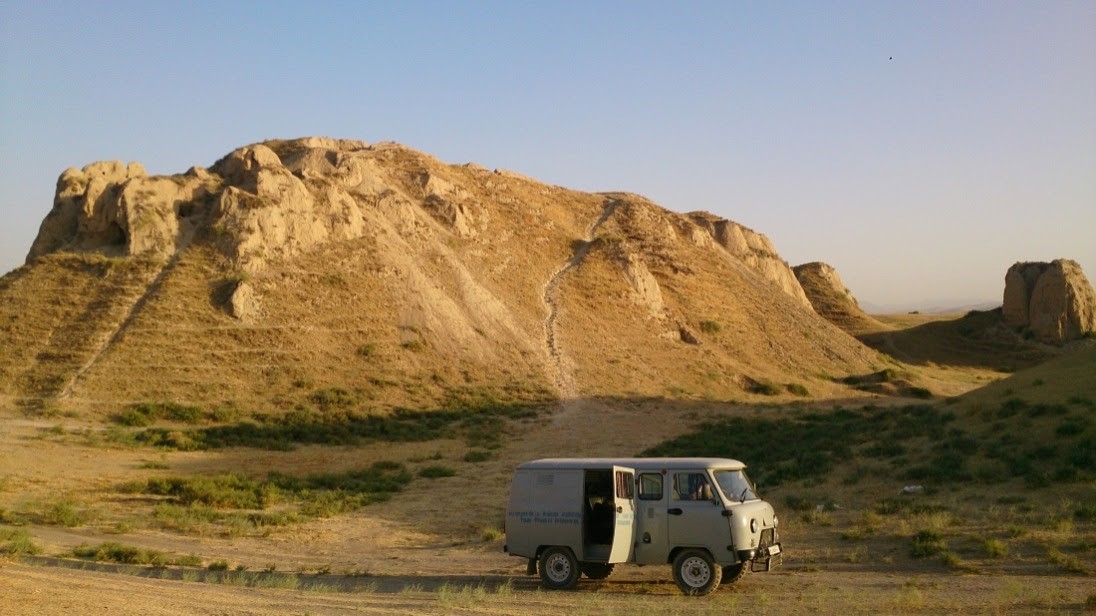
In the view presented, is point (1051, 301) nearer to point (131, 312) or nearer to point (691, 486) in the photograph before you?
point (131, 312)

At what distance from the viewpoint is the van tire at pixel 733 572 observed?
13852mm

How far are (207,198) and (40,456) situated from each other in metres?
23.0

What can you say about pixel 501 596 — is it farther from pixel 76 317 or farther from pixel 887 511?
pixel 76 317

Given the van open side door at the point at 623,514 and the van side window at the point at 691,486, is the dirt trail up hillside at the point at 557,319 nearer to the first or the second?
the van open side door at the point at 623,514

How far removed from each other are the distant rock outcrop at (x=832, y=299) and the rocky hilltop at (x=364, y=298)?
16763 millimetres

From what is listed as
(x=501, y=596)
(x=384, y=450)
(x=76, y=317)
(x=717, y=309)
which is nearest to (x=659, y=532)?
(x=501, y=596)

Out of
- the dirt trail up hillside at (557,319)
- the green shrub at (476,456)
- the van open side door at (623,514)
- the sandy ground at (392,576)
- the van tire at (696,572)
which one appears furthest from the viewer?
the dirt trail up hillside at (557,319)

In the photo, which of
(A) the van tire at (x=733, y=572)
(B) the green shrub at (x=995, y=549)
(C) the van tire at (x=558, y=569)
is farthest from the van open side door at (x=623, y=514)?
(B) the green shrub at (x=995, y=549)

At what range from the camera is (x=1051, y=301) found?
69938mm

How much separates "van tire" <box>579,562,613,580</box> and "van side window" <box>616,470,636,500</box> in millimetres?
1209

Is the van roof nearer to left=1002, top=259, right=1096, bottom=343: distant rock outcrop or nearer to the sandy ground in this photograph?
the sandy ground

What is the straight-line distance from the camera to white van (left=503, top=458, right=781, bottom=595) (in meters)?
13.3

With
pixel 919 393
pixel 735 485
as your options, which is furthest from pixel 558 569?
pixel 919 393

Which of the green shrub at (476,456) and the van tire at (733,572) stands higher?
the green shrub at (476,456)
